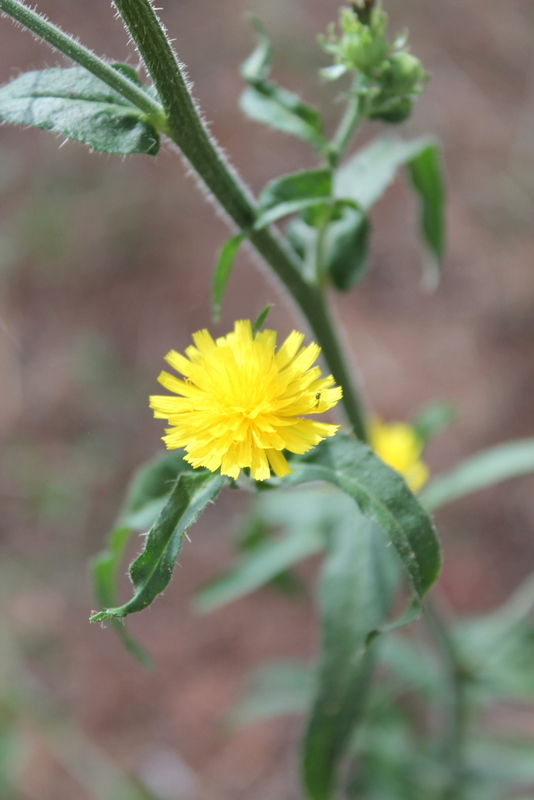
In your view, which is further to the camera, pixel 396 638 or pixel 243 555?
pixel 396 638

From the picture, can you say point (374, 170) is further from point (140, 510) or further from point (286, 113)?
point (140, 510)

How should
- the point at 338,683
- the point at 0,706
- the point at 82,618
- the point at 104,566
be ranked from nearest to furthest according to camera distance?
1. the point at 104,566
2. the point at 338,683
3. the point at 0,706
4. the point at 82,618

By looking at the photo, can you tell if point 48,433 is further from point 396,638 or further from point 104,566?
point 104,566

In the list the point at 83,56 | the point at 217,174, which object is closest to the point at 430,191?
the point at 217,174

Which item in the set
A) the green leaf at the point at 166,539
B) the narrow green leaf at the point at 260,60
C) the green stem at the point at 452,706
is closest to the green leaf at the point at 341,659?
the green stem at the point at 452,706

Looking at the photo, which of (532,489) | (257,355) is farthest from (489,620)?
(257,355)

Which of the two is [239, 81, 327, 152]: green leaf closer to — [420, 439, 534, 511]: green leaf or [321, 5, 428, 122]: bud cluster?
[321, 5, 428, 122]: bud cluster

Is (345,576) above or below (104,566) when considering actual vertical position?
below

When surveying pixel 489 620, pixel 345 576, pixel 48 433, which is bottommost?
pixel 489 620
